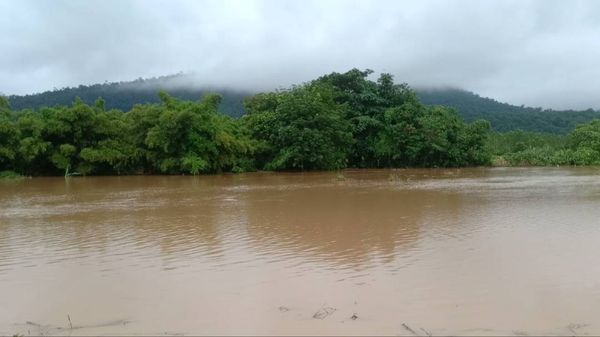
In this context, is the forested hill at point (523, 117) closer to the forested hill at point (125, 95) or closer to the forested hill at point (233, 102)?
the forested hill at point (233, 102)

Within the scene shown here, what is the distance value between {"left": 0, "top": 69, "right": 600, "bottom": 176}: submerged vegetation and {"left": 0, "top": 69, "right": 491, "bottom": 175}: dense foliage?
60 millimetres

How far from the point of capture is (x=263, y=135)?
30.6 m

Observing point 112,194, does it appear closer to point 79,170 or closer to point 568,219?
point 79,170

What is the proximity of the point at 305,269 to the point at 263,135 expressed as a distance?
24.4 meters

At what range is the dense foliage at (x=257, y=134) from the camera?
26578 mm

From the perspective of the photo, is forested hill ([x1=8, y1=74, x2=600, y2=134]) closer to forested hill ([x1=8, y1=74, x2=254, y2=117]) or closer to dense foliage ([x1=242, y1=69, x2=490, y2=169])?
forested hill ([x1=8, y1=74, x2=254, y2=117])

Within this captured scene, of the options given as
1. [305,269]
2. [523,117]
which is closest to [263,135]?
[305,269]

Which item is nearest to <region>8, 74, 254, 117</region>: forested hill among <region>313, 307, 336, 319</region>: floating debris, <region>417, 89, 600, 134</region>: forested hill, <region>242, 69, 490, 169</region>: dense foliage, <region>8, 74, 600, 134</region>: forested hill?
<region>8, 74, 600, 134</region>: forested hill

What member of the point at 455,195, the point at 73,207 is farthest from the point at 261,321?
the point at 455,195

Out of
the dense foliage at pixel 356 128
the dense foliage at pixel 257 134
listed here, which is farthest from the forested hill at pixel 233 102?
the dense foliage at pixel 257 134

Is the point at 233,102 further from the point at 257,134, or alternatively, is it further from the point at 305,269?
the point at 305,269

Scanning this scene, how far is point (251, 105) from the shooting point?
113 feet

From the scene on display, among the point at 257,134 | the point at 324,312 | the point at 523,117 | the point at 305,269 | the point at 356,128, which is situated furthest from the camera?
the point at 523,117

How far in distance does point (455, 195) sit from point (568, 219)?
5.19 meters
